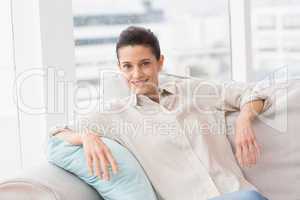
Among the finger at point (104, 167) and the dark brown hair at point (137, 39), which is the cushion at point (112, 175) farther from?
the dark brown hair at point (137, 39)

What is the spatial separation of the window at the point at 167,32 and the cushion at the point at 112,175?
47.6 inches

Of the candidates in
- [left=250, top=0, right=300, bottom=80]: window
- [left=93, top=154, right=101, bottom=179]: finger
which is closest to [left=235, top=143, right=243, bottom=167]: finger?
[left=93, top=154, right=101, bottom=179]: finger

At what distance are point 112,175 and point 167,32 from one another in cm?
187

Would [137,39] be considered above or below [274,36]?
below

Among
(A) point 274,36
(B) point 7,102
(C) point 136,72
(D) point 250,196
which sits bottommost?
(D) point 250,196

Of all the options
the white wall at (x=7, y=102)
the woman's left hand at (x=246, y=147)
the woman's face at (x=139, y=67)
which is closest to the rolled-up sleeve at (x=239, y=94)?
the woman's left hand at (x=246, y=147)

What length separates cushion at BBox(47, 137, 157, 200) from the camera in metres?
1.50

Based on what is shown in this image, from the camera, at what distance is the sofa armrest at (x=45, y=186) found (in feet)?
4.30

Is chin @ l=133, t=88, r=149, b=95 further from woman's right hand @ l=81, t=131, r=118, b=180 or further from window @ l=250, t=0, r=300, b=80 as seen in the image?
window @ l=250, t=0, r=300, b=80

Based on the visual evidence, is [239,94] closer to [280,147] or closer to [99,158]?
[280,147]

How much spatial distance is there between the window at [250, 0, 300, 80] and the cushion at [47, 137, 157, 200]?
7.07 ft

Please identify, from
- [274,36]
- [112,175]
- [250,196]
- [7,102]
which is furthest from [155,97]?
[274,36]

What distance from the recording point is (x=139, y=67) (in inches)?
70.2

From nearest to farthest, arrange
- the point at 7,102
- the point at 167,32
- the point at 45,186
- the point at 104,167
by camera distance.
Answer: the point at 45,186 → the point at 104,167 → the point at 7,102 → the point at 167,32
